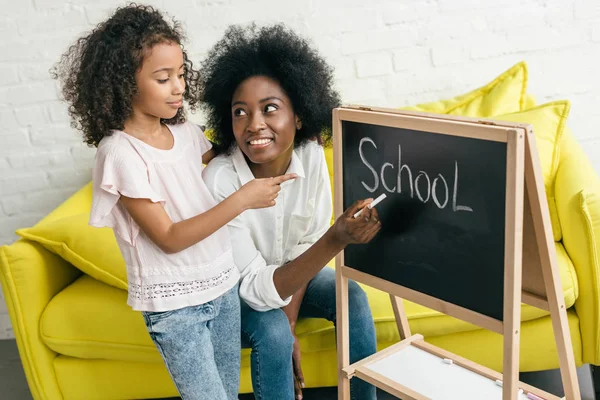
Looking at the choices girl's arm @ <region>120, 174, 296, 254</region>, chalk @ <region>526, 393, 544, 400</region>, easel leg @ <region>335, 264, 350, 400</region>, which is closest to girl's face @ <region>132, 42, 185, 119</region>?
girl's arm @ <region>120, 174, 296, 254</region>

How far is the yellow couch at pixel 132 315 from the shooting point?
192 centimetres

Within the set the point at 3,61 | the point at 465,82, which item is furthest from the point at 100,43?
the point at 465,82

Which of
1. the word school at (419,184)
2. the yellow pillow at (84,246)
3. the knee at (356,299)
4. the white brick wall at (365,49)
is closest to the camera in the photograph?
the word school at (419,184)

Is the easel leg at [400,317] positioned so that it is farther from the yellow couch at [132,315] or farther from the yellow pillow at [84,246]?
the yellow pillow at [84,246]

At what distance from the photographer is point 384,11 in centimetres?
253

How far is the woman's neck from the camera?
1.76 m

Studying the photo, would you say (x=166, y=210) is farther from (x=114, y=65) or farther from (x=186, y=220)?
(x=114, y=65)

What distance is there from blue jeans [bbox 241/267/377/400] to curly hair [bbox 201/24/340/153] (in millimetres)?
408

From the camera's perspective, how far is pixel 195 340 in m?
1.49

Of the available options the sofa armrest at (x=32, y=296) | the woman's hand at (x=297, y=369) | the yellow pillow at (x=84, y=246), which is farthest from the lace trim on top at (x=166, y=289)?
the sofa armrest at (x=32, y=296)

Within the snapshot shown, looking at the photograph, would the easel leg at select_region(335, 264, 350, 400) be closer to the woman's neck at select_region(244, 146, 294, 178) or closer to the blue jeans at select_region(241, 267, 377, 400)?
the blue jeans at select_region(241, 267, 377, 400)

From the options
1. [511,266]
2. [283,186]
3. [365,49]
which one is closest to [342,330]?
[283,186]

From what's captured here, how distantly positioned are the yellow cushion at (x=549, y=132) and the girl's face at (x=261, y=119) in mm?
794

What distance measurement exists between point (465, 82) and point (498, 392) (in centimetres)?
140
